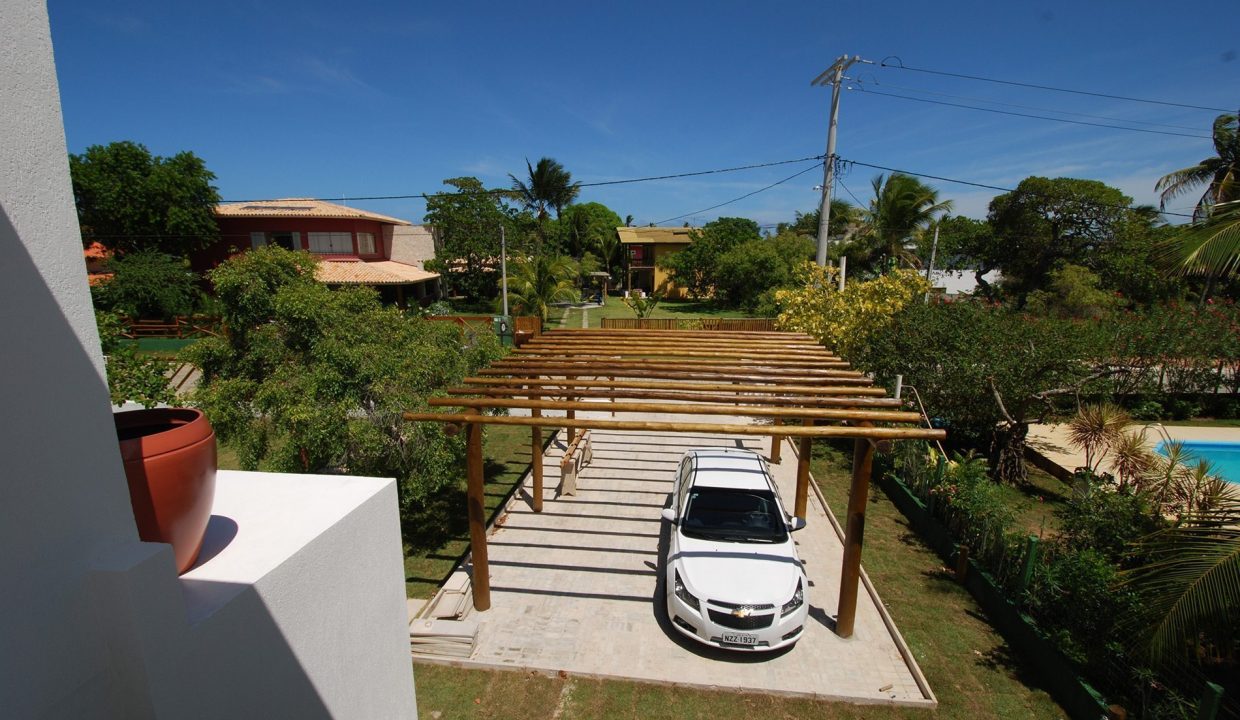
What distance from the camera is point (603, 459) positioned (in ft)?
44.3

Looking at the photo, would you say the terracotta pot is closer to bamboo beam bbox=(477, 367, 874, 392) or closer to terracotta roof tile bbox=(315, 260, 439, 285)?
bamboo beam bbox=(477, 367, 874, 392)

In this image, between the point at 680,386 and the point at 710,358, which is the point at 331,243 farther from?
the point at 680,386

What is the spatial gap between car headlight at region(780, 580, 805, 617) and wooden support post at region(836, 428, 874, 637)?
23.5 inches

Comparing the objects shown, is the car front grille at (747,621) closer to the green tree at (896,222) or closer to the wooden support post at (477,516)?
the wooden support post at (477,516)

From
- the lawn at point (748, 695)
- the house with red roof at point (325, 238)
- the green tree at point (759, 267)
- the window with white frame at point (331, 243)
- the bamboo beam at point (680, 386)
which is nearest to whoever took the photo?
the lawn at point (748, 695)

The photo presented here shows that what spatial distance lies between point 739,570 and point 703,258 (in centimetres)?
4013

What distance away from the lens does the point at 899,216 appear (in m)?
35.6

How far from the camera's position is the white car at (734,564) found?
6.61m

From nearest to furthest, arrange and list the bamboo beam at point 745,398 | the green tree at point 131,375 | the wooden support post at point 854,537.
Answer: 1. the green tree at point 131,375
2. the wooden support post at point 854,537
3. the bamboo beam at point 745,398

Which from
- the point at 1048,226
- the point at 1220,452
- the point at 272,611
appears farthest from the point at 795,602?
the point at 1048,226

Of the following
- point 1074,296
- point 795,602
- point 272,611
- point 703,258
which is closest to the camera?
point 272,611

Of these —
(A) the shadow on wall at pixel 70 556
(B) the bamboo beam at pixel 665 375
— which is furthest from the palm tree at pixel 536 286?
(A) the shadow on wall at pixel 70 556

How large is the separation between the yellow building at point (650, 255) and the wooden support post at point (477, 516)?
1718 inches

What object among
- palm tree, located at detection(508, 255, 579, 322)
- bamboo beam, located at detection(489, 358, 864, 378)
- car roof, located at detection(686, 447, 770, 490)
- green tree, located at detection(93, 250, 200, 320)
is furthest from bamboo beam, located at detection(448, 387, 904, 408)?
green tree, located at detection(93, 250, 200, 320)
